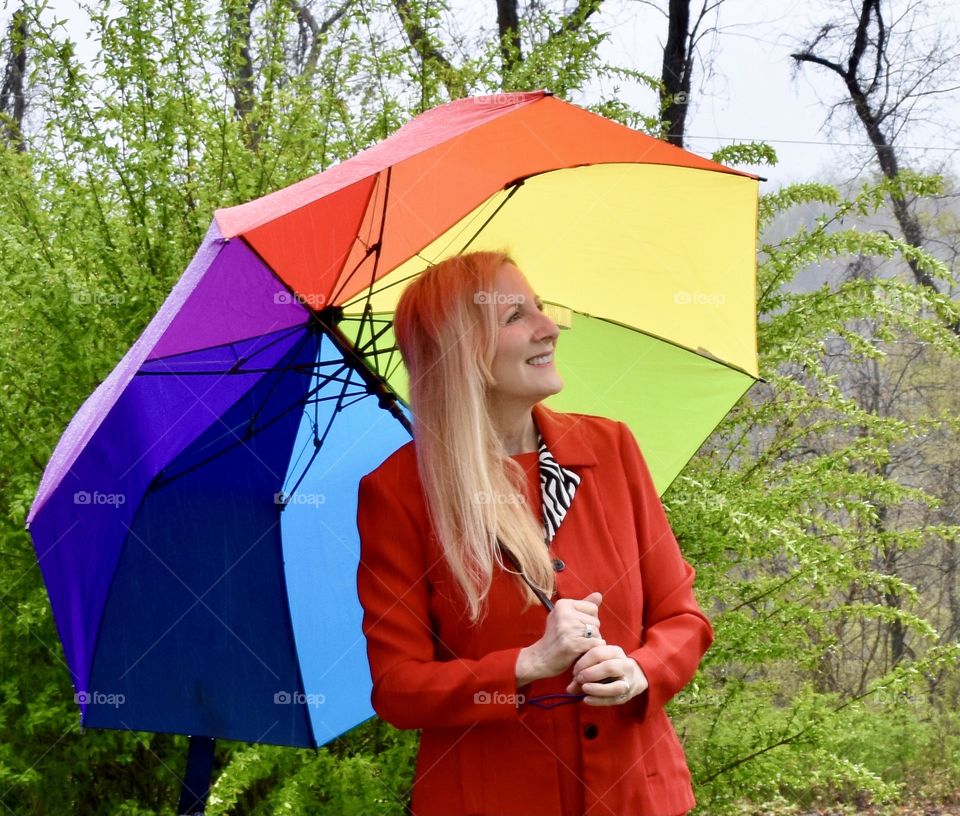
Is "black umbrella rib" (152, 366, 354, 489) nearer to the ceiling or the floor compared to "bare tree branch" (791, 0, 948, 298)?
nearer to the floor

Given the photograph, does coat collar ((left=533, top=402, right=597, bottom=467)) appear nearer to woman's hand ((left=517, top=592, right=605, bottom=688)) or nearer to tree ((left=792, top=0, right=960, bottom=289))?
woman's hand ((left=517, top=592, right=605, bottom=688))

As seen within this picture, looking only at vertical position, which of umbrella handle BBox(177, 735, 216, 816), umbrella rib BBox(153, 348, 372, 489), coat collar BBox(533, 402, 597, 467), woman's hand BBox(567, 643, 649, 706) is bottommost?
umbrella handle BBox(177, 735, 216, 816)

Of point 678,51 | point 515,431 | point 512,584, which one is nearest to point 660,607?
point 512,584

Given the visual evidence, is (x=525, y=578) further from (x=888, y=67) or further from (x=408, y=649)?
(x=888, y=67)

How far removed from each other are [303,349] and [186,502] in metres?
0.37

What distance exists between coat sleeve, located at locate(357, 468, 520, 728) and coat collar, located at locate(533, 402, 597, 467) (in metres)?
0.29

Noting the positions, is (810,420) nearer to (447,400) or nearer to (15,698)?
→ (15,698)

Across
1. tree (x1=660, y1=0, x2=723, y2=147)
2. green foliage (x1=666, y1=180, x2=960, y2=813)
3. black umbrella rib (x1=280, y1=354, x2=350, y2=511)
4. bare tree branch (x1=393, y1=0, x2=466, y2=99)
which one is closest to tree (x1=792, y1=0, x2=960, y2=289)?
tree (x1=660, y1=0, x2=723, y2=147)

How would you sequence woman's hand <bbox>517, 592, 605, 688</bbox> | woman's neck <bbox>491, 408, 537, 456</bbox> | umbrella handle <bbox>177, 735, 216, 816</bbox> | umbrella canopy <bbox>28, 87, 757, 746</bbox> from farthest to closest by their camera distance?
umbrella handle <bbox>177, 735, 216, 816</bbox>
woman's neck <bbox>491, 408, 537, 456</bbox>
umbrella canopy <bbox>28, 87, 757, 746</bbox>
woman's hand <bbox>517, 592, 605, 688</bbox>

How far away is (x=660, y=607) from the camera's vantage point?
1964 millimetres

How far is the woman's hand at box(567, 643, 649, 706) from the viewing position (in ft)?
5.66

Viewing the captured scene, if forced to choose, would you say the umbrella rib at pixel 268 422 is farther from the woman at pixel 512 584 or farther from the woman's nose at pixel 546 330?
the woman's nose at pixel 546 330

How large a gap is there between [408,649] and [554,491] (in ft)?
1.23

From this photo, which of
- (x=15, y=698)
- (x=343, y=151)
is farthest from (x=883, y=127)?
(x=15, y=698)
